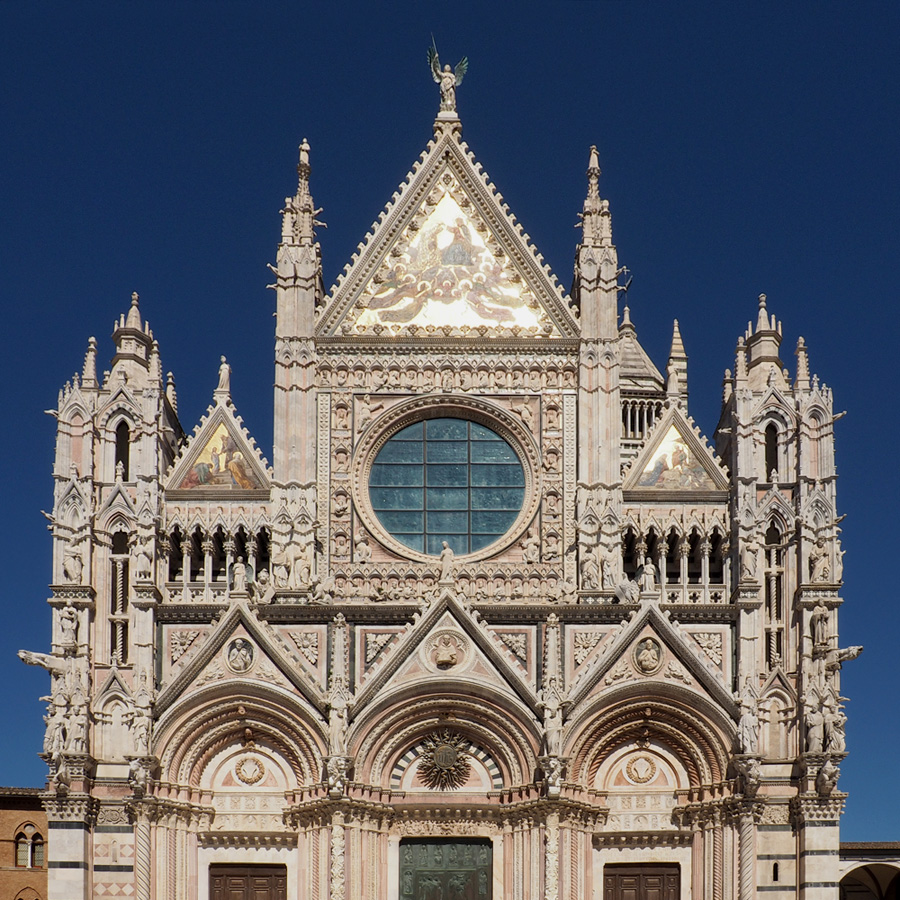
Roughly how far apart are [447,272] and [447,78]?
15.9 ft

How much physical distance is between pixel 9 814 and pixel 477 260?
17700 mm

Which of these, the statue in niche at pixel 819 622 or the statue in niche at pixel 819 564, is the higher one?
the statue in niche at pixel 819 564

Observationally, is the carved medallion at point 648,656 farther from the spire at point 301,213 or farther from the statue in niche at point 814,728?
the spire at point 301,213

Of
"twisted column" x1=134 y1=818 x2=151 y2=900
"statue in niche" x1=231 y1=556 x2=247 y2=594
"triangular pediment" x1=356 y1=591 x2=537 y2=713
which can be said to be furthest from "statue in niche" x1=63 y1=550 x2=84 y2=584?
"triangular pediment" x1=356 y1=591 x2=537 y2=713

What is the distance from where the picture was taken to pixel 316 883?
32.3 m

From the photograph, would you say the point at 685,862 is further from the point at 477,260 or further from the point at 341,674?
the point at 477,260

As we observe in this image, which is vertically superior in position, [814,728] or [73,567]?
[73,567]

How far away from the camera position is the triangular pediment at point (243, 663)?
3309 centimetres

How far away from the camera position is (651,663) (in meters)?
33.2

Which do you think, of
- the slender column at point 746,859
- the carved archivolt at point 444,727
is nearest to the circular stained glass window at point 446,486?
the carved archivolt at point 444,727

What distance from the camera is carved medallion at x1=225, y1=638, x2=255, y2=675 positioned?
109 feet

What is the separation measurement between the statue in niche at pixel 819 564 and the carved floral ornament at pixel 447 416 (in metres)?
5.54

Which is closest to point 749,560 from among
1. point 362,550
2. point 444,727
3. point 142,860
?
point 444,727

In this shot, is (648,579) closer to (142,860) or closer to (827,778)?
(827,778)
